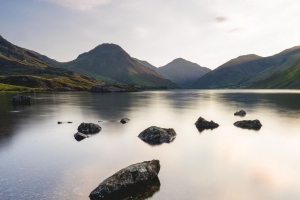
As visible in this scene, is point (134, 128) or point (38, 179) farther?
point (134, 128)

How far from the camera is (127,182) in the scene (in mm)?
18766

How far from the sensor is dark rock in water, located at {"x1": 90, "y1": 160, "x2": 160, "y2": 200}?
17469 mm

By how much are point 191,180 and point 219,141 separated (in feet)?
55.9

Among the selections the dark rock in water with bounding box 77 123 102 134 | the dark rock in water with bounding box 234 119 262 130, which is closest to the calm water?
the dark rock in water with bounding box 77 123 102 134

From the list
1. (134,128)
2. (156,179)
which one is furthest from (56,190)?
(134,128)

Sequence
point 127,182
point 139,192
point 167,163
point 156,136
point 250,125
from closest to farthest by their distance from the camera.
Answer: point 139,192 → point 127,182 → point 167,163 → point 156,136 → point 250,125

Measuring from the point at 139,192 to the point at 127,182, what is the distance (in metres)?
1.22

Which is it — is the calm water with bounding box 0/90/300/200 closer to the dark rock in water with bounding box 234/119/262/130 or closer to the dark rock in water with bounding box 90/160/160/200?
the dark rock in water with bounding box 90/160/160/200

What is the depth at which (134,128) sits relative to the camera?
46281 mm

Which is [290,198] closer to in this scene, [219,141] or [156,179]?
[156,179]

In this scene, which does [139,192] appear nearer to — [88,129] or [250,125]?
[88,129]

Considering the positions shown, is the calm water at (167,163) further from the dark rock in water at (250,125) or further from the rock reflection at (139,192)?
the dark rock in water at (250,125)

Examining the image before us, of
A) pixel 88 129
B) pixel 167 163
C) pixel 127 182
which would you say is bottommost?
pixel 167 163

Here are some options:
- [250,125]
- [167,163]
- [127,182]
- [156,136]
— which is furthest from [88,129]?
[250,125]
